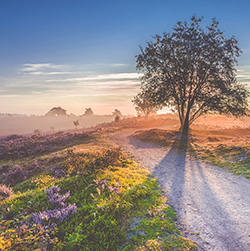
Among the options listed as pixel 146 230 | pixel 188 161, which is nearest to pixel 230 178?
pixel 188 161

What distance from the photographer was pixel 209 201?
23.3 ft

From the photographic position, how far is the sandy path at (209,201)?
491cm

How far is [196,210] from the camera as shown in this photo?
6363 mm

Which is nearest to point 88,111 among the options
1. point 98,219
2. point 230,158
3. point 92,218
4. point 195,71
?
point 195,71

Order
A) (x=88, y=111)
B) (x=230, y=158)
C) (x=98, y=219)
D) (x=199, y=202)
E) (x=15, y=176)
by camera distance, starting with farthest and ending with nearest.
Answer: (x=88, y=111) < (x=230, y=158) < (x=15, y=176) < (x=199, y=202) < (x=98, y=219)

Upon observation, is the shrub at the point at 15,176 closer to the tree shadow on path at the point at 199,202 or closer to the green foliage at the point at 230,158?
the tree shadow on path at the point at 199,202

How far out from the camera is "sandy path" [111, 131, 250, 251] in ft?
16.1

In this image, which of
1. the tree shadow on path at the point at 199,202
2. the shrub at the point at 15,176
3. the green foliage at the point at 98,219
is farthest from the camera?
the shrub at the point at 15,176

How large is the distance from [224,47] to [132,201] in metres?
25.2

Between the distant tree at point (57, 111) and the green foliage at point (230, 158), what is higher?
the distant tree at point (57, 111)

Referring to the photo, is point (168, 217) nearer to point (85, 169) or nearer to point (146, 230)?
point (146, 230)

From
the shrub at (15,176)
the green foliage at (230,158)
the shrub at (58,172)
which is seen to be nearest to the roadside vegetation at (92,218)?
the shrub at (58,172)

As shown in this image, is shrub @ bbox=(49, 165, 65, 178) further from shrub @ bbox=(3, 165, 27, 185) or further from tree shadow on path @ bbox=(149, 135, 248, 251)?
tree shadow on path @ bbox=(149, 135, 248, 251)

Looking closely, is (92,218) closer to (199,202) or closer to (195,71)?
(199,202)
